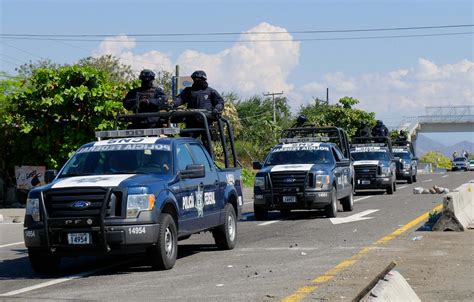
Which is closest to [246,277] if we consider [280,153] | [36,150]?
[280,153]

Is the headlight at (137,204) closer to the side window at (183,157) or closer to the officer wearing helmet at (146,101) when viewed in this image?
the side window at (183,157)

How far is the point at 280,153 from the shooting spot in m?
21.8

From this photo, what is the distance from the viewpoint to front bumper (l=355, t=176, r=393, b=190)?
104 ft

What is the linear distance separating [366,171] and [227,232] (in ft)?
61.9

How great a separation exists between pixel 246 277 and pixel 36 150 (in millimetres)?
16656

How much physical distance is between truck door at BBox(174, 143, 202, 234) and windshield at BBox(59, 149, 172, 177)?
0.77 ft

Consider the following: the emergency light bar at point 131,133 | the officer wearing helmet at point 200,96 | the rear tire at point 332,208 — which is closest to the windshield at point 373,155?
the rear tire at point 332,208

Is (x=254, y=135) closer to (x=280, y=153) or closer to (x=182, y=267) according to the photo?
(x=280, y=153)

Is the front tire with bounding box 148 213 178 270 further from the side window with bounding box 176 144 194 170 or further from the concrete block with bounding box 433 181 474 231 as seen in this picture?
the concrete block with bounding box 433 181 474 231

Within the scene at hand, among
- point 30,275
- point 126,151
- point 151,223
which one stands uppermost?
point 126,151

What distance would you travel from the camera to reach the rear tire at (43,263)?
11320 mm

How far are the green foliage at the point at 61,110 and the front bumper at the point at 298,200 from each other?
694 centimetres

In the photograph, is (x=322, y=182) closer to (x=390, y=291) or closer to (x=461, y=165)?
(x=390, y=291)

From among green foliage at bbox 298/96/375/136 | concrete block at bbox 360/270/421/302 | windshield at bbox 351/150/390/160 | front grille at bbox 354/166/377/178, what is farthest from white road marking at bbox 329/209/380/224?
green foliage at bbox 298/96/375/136
